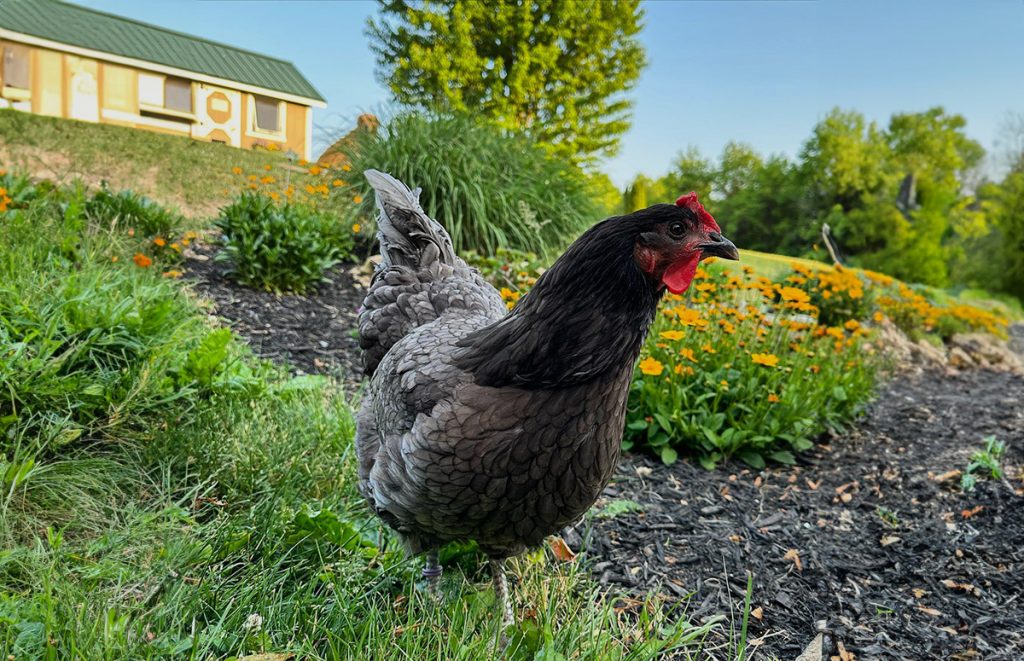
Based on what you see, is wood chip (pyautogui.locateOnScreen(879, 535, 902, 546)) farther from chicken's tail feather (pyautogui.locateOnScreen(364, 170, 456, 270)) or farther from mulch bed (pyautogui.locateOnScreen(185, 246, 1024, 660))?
chicken's tail feather (pyautogui.locateOnScreen(364, 170, 456, 270))

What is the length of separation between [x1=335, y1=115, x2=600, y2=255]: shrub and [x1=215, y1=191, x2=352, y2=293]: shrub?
133 cm

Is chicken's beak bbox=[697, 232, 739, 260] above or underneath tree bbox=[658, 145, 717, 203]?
underneath

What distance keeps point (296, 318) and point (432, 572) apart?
3.57 metres

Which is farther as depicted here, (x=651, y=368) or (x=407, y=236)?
(x=651, y=368)

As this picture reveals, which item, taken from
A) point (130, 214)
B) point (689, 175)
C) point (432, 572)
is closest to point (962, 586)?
point (432, 572)

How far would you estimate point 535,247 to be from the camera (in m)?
6.92

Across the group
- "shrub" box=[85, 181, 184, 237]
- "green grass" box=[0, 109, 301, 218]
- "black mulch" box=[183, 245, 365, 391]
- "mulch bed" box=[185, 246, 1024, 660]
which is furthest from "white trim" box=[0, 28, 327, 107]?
"mulch bed" box=[185, 246, 1024, 660]

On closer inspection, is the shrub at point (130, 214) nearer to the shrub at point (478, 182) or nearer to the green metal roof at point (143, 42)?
the shrub at point (478, 182)

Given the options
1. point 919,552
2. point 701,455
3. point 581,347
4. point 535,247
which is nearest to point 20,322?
point 581,347

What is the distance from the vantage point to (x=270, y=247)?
18.0 feet

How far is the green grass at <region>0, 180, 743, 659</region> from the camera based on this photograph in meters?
1.53

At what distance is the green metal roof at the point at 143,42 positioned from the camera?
8.88 meters

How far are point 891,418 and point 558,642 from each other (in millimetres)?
3925

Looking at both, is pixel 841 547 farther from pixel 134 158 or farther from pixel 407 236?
pixel 134 158
